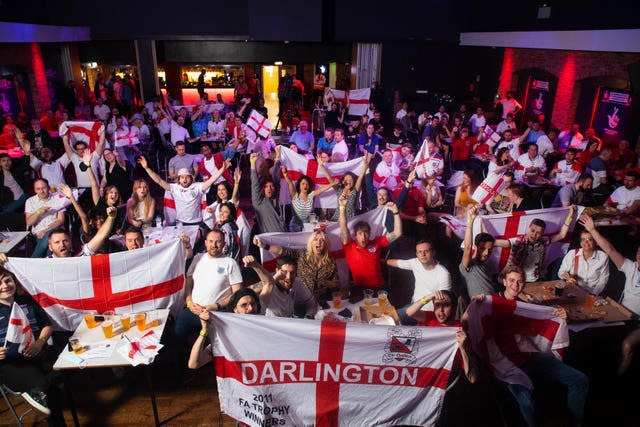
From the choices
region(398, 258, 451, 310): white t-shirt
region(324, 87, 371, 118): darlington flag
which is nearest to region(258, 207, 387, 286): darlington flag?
region(398, 258, 451, 310): white t-shirt

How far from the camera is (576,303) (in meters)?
4.77

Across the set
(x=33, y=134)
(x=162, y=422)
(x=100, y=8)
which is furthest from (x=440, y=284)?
(x=100, y=8)

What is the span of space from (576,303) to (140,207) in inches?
213

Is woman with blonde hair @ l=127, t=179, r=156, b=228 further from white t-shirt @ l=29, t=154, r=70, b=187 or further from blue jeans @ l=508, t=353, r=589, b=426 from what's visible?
blue jeans @ l=508, t=353, r=589, b=426

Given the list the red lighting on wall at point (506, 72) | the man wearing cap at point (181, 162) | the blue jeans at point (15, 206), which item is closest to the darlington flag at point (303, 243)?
the man wearing cap at point (181, 162)

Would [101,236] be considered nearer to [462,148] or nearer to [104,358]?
[104,358]

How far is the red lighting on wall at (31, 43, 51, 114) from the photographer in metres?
13.4

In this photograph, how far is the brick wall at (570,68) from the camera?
38.7 ft

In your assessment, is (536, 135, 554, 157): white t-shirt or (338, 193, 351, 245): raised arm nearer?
(338, 193, 351, 245): raised arm

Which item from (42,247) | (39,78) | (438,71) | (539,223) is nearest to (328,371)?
(539,223)

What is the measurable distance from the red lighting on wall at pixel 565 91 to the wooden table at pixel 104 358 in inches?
517

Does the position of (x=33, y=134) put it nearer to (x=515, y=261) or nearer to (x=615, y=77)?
(x=515, y=261)

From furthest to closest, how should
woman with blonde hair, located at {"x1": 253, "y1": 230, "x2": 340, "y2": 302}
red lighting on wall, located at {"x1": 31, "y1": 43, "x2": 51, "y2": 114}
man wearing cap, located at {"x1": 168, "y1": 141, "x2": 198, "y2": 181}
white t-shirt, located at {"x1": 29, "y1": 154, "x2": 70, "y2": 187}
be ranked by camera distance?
red lighting on wall, located at {"x1": 31, "y1": 43, "x2": 51, "y2": 114} → man wearing cap, located at {"x1": 168, "y1": 141, "x2": 198, "y2": 181} → white t-shirt, located at {"x1": 29, "y1": 154, "x2": 70, "y2": 187} → woman with blonde hair, located at {"x1": 253, "y1": 230, "x2": 340, "y2": 302}

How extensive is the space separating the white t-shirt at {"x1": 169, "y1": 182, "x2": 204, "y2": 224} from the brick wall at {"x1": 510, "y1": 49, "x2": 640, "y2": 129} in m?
10.8
